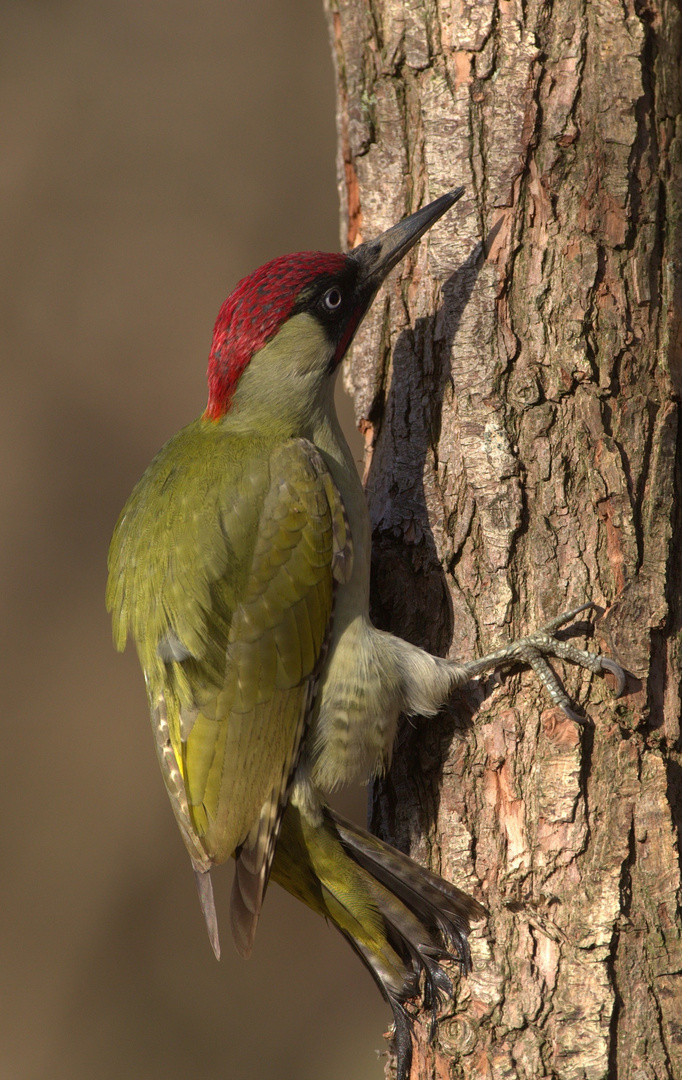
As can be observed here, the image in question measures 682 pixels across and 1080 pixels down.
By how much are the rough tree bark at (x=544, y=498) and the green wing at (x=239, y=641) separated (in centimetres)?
27

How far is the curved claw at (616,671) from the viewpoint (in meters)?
2.12

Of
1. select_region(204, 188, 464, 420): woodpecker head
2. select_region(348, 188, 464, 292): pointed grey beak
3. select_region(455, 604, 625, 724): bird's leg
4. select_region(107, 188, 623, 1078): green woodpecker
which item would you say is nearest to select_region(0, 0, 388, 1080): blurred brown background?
select_region(204, 188, 464, 420): woodpecker head

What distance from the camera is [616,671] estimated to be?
2.13 meters

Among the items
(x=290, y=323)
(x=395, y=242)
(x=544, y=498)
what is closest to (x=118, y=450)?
(x=290, y=323)

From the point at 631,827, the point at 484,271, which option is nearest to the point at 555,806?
the point at 631,827

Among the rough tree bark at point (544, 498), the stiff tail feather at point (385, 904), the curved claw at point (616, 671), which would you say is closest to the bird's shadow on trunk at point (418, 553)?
the rough tree bark at point (544, 498)

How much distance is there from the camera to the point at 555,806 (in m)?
2.11

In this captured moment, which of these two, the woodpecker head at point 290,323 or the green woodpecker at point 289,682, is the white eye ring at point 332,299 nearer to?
the woodpecker head at point 290,323

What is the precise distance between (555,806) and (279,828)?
25.0 inches

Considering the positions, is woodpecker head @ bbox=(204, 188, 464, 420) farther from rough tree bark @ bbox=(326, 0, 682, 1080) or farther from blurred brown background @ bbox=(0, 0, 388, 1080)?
blurred brown background @ bbox=(0, 0, 388, 1080)

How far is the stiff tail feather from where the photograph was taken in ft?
7.25

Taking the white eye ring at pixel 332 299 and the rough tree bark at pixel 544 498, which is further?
the white eye ring at pixel 332 299

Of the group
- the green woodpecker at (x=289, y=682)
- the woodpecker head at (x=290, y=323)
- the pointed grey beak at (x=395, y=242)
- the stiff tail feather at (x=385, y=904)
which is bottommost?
the stiff tail feather at (x=385, y=904)

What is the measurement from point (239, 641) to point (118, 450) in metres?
3.54
